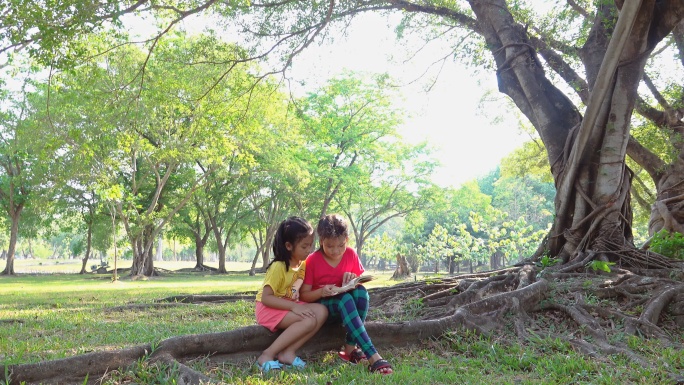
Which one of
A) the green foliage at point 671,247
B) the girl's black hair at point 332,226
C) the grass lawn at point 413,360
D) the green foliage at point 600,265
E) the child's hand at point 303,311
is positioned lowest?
the grass lawn at point 413,360

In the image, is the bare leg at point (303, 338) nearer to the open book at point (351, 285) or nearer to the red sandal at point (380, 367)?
the open book at point (351, 285)

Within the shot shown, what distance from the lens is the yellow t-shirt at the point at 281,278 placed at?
3844mm

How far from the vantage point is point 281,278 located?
3859mm

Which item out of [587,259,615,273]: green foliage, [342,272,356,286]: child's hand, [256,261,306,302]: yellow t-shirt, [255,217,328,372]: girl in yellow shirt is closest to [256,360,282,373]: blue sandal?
[255,217,328,372]: girl in yellow shirt

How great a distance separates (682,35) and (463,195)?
2131 cm

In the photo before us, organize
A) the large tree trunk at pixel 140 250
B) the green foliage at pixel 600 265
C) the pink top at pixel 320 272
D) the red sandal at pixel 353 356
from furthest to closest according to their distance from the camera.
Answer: the large tree trunk at pixel 140 250 < the green foliage at pixel 600 265 < the pink top at pixel 320 272 < the red sandal at pixel 353 356

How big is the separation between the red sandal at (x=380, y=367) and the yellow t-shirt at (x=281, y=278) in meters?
0.83

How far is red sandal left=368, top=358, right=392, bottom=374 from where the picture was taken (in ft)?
11.4

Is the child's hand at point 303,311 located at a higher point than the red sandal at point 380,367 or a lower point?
higher

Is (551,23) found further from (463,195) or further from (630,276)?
(463,195)

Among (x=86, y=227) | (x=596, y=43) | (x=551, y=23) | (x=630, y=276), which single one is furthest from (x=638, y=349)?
(x=86, y=227)

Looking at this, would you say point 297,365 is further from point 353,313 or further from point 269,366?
point 353,313

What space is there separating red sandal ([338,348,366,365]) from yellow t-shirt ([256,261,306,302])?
61 centimetres

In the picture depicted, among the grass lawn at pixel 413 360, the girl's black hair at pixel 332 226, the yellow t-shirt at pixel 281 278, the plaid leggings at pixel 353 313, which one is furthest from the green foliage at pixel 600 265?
the yellow t-shirt at pixel 281 278
